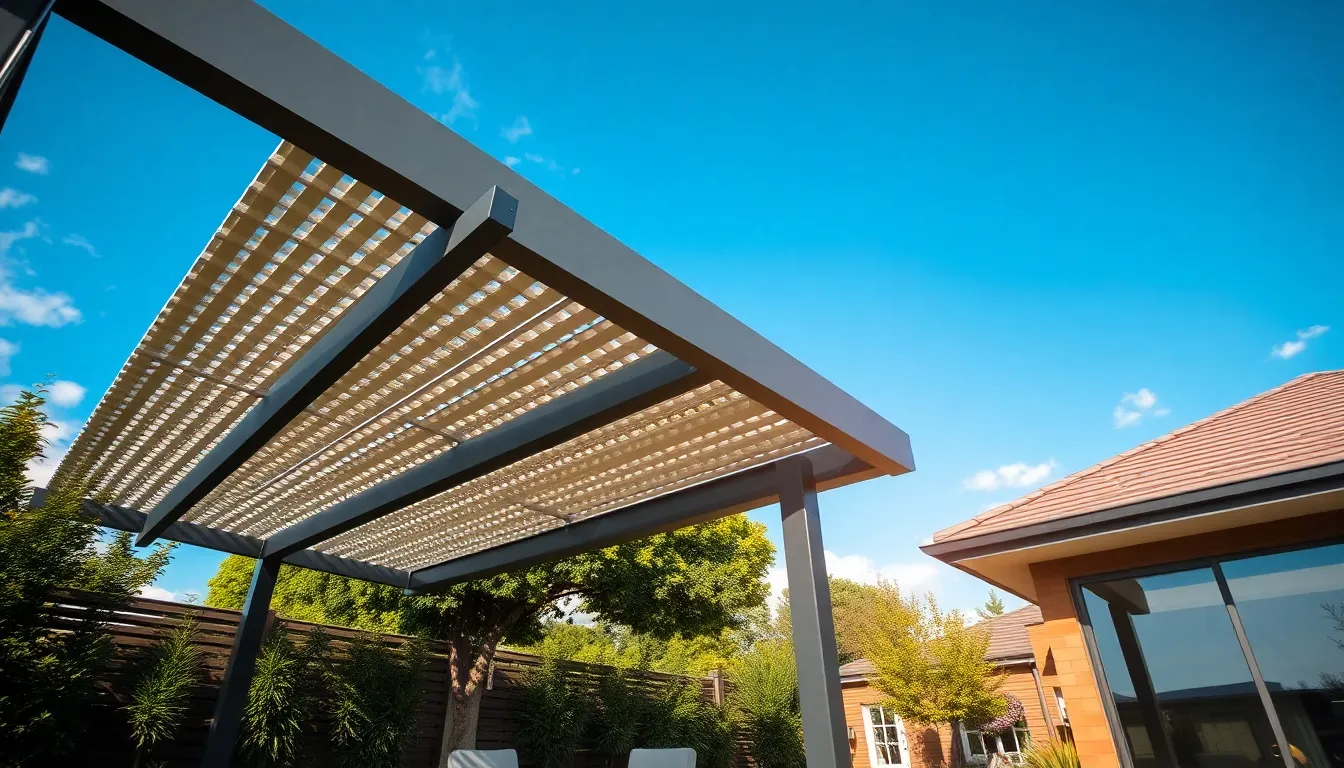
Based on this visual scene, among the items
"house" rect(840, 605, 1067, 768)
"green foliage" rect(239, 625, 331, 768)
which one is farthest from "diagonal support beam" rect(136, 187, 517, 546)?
"house" rect(840, 605, 1067, 768)

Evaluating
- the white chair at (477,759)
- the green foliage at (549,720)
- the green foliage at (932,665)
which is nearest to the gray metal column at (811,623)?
the white chair at (477,759)

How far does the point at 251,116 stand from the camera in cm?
198

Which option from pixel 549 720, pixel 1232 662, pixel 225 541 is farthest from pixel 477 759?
pixel 1232 662

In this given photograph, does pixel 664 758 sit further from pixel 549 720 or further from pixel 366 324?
pixel 366 324

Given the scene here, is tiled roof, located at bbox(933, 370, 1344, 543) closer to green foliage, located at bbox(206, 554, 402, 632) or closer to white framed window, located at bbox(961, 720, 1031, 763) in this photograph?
green foliage, located at bbox(206, 554, 402, 632)

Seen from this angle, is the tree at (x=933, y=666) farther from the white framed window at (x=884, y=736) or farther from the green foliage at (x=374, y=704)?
the green foliage at (x=374, y=704)

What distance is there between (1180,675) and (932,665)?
9.55 metres

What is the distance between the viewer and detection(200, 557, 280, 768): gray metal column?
5414 millimetres

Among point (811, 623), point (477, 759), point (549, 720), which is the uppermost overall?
point (811, 623)

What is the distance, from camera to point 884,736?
53.6 ft

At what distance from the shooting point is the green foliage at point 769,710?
1166cm

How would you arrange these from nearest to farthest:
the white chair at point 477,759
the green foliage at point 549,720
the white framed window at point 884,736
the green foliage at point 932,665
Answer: the white chair at point 477,759 < the green foliage at point 549,720 < the green foliage at point 932,665 < the white framed window at point 884,736

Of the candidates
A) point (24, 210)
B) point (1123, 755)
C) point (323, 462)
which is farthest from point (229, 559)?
point (1123, 755)

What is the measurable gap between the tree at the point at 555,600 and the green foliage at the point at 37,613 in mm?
3761
